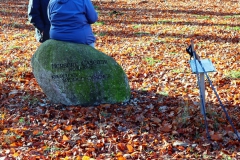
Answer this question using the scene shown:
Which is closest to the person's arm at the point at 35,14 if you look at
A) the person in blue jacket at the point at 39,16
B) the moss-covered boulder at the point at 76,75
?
the person in blue jacket at the point at 39,16

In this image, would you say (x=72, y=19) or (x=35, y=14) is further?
(x=35, y=14)

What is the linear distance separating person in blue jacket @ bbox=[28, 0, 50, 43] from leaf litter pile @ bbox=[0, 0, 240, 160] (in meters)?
1.21

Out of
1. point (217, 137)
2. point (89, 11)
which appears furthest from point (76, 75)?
point (217, 137)

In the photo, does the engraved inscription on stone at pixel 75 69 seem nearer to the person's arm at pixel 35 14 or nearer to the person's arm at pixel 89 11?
the person's arm at pixel 89 11

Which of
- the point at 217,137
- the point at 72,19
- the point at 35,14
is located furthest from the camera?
the point at 35,14

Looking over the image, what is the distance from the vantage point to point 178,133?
4.88 metres

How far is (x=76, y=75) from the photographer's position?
577 cm

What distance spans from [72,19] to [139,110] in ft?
6.41

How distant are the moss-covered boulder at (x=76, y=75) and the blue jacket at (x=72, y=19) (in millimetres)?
153

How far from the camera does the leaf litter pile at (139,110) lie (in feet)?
14.8

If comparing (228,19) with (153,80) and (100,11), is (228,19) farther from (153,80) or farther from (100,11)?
(153,80)

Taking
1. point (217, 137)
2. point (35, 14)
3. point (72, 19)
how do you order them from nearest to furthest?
point (217, 137) < point (72, 19) < point (35, 14)

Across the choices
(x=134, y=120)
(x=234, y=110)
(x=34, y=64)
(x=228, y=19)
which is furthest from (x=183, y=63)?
(x=228, y=19)

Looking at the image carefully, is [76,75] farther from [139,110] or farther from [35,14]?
[35,14]
